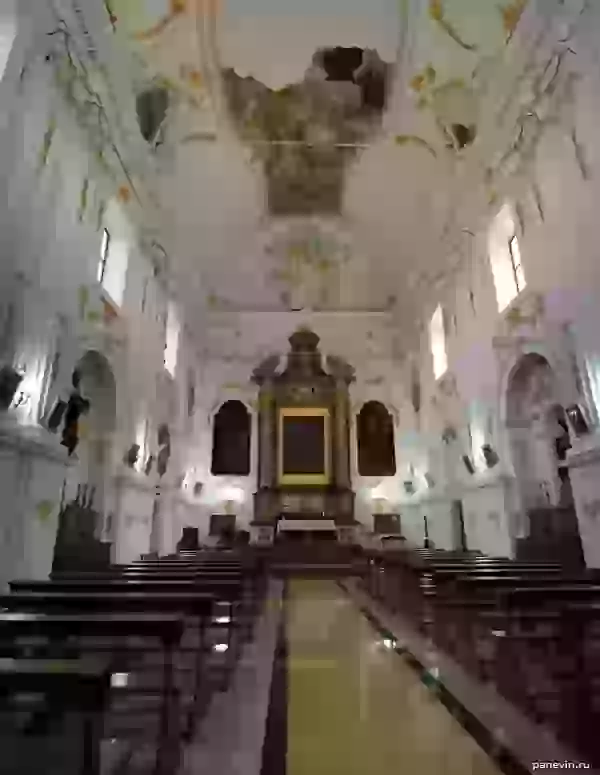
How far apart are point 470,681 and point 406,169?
10.6m

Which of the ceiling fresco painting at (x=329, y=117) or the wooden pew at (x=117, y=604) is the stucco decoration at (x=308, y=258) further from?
the wooden pew at (x=117, y=604)

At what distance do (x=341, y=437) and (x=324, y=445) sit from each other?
0.59 meters

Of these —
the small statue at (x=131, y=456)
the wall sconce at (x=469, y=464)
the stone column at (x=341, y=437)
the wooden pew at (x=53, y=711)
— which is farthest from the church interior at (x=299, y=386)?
the wall sconce at (x=469, y=464)

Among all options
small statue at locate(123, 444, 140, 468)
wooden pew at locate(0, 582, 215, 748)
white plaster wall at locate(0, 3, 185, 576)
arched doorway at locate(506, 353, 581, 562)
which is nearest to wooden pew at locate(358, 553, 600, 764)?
wooden pew at locate(0, 582, 215, 748)

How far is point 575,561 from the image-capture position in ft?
26.3

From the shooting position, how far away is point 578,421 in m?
7.24

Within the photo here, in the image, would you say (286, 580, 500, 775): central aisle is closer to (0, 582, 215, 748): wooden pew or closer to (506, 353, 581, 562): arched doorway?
(0, 582, 215, 748): wooden pew

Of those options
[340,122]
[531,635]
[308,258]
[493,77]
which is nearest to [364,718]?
[531,635]

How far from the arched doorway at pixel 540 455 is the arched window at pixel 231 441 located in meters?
9.31

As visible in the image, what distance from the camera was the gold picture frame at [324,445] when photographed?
56.3 feet

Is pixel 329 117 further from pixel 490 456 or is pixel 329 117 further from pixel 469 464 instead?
pixel 469 464

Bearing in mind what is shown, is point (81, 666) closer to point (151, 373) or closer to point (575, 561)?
point (575, 561)

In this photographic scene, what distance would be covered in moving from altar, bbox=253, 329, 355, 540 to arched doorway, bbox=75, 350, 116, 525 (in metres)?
6.93

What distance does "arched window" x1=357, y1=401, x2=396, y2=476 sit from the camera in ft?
58.3
